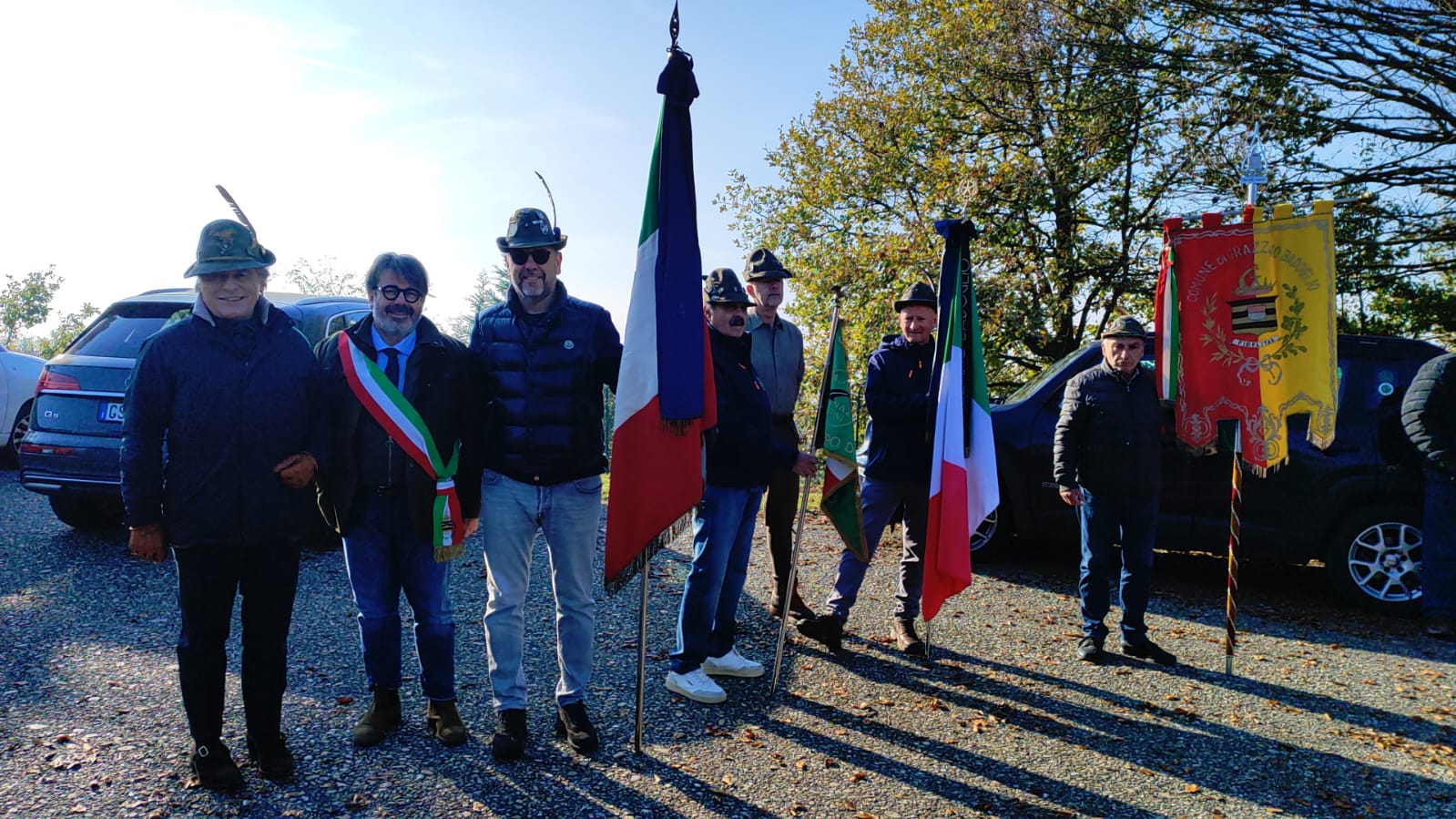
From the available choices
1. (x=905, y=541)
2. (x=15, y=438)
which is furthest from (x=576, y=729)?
(x=15, y=438)

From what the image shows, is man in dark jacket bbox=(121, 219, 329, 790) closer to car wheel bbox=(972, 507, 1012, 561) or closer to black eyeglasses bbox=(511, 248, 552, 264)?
black eyeglasses bbox=(511, 248, 552, 264)

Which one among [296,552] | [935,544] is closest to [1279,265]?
[935,544]

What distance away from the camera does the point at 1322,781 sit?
3766 mm

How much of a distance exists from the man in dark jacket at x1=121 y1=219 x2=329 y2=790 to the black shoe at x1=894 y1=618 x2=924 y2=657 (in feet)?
10.8

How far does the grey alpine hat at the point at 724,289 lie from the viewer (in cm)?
442

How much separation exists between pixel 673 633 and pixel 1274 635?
394cm

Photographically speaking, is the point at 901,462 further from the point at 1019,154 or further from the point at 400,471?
the point at 1019,154

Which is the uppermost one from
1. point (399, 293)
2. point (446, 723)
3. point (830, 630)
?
point (399, 293)

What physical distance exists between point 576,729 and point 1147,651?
3439mm

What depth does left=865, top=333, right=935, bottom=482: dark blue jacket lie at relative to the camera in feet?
17.1

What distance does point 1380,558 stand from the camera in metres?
6.35

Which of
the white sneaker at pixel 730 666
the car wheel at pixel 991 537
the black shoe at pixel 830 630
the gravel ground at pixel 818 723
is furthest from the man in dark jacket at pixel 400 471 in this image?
the car wheel at pixel 991 537

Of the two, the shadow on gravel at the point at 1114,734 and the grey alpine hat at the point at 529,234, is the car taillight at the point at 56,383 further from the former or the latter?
the shadow on gravel at the point at 1114,734

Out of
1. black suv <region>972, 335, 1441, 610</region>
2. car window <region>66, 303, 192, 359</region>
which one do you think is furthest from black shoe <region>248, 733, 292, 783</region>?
black suv <region>972, 335, 1441, 610</region>
